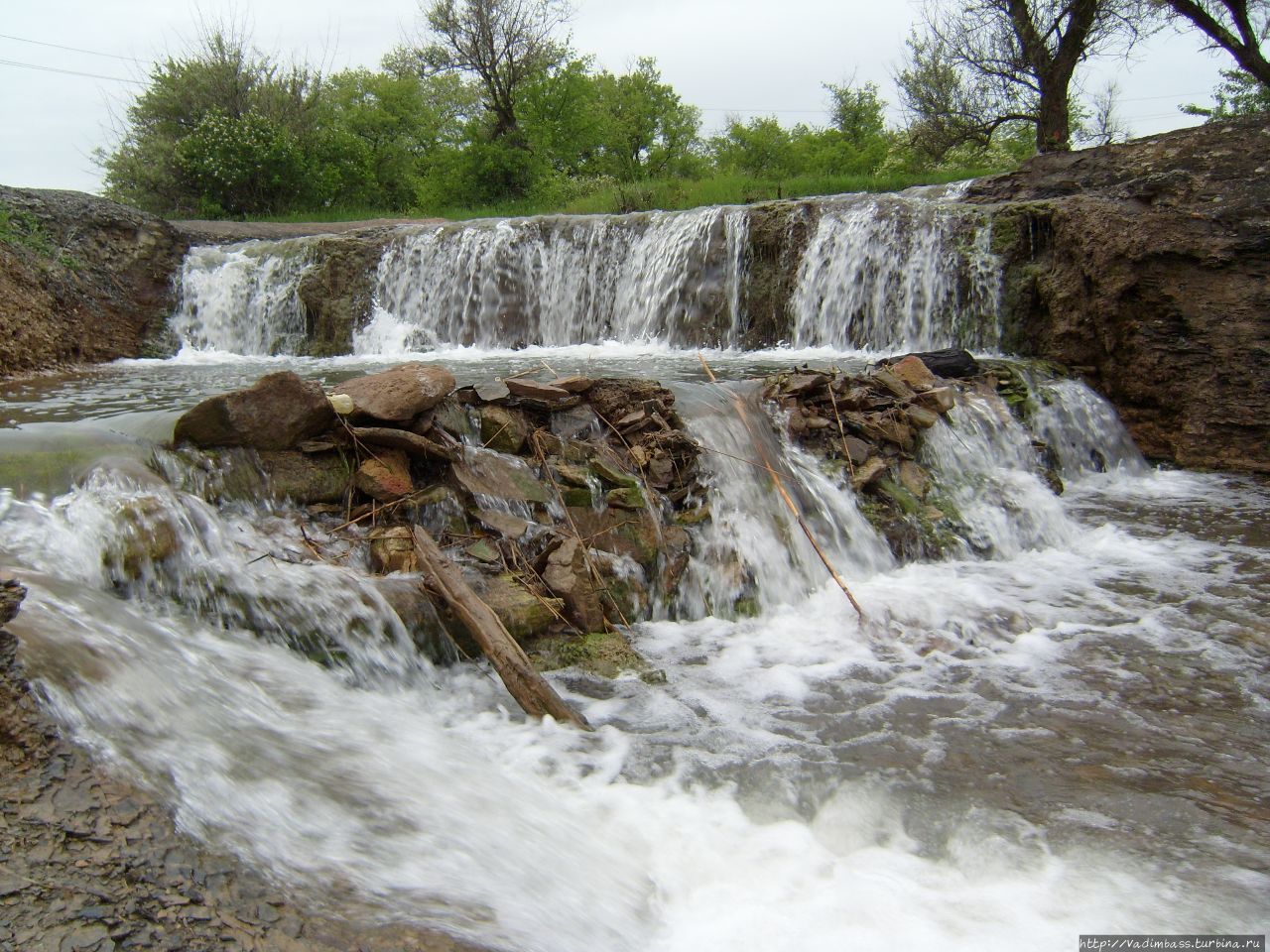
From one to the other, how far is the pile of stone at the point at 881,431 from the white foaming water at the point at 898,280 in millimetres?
2264

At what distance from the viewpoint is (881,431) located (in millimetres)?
5375

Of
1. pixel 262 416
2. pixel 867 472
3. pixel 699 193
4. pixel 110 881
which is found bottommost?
pixel 110 881

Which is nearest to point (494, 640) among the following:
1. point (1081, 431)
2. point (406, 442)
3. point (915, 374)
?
point (406, 442)

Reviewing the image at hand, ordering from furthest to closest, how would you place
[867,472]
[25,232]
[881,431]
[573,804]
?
[25,232]
[881,431]
[867,472]
[573,804]

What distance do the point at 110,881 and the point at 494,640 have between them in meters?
1.85

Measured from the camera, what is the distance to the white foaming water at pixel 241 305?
1002cm

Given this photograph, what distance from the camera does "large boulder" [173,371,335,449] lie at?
3728 mm

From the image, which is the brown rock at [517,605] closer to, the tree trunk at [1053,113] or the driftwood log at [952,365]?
the driftwood log at [952,365]

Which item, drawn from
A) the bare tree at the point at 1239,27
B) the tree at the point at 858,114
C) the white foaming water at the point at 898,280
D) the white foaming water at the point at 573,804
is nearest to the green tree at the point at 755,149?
the tree at the point at 858,114

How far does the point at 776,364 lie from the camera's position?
777cm

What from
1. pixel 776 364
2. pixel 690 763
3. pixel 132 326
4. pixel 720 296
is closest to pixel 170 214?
pixel 132 326

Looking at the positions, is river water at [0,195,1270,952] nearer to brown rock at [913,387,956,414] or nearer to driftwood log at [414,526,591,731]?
driftwood log at [414,526,591,731]

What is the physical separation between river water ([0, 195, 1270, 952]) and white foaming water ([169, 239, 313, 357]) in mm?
5355

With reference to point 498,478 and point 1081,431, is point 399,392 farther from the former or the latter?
point 1081,431
